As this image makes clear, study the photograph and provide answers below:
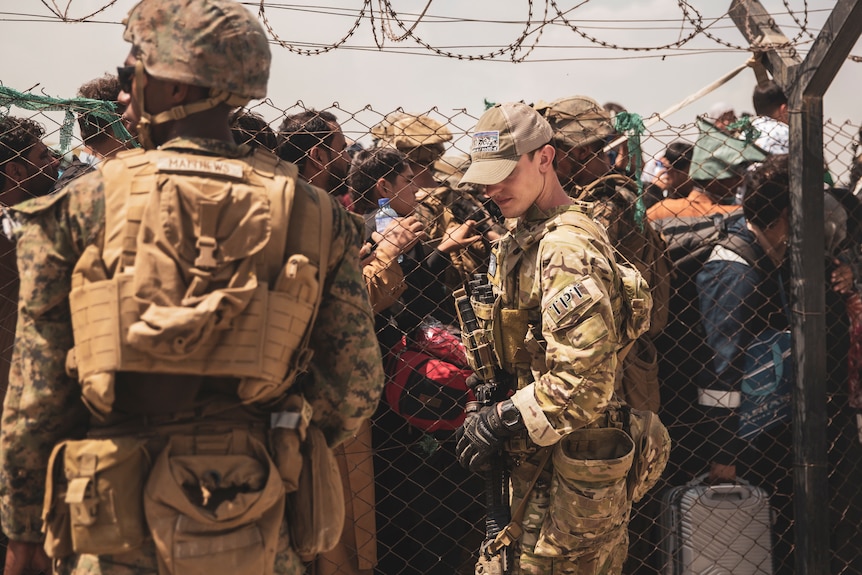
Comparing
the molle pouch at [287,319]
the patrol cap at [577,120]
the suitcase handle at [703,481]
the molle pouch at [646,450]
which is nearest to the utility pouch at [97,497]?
the molle pouch at [287,319]

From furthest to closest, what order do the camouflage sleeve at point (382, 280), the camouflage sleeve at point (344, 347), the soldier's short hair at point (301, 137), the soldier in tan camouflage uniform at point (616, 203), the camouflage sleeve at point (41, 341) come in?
the soldier in tan camouflage uniform at point (616, 203) → the soldier's short hair at point (301, 137) → the camouflage sleeve at point (382, 280) → the camouflage sleeve at point (344, 347) → the camouflage sleeve at point (41, 341)

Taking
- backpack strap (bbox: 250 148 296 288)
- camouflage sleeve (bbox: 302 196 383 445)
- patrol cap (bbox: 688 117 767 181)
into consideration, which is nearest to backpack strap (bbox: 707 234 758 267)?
patrol cap (bbox: 688 117 767 181)

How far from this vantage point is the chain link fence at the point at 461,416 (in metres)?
4.31

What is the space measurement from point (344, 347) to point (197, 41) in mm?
880

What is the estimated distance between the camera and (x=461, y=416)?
433cm

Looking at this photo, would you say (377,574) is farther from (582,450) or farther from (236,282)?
(236,282)

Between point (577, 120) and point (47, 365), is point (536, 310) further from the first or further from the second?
point (47, 365)

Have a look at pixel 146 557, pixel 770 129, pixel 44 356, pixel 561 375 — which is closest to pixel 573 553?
pixel 561 375

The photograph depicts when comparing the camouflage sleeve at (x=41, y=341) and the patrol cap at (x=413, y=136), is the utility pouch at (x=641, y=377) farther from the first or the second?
the camouflage sleeve at (x=41, y=341)

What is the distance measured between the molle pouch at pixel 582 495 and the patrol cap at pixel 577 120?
5.51 feet

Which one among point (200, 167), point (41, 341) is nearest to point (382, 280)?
point (200, 167)

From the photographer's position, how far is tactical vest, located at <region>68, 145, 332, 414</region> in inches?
95.0

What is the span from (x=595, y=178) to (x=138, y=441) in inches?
113

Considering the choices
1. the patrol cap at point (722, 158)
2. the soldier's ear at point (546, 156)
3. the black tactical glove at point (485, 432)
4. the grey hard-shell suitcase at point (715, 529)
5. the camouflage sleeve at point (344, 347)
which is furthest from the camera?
the patrol cap at point (722, 158)
